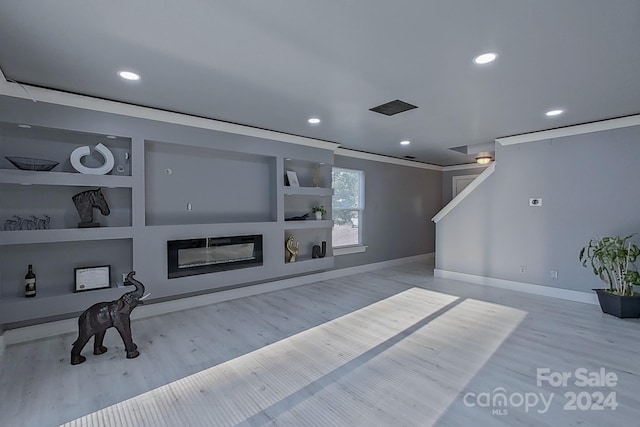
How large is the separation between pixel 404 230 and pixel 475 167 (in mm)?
2443

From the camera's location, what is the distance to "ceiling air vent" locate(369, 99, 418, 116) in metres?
3.46

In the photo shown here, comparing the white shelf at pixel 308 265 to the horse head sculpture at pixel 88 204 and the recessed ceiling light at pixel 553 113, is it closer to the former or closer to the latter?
the horse head sculpture at pixel 88 204

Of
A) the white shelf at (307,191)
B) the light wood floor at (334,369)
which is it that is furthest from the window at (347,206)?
the light wood floor at (334,369)

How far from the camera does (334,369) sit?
256 cm

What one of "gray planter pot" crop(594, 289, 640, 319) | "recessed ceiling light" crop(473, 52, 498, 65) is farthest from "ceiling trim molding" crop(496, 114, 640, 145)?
"recessed ceiling light" crop(473, 52, 498, 65)

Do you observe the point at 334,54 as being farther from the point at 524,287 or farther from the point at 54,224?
the point at 524,287

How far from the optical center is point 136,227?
358cm

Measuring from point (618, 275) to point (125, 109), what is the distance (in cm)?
626

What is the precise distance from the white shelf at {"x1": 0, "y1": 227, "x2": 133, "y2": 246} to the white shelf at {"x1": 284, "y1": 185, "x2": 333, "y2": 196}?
90.2 inches

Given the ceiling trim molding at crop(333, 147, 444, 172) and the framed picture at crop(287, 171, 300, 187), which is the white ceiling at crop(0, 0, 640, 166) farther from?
the ceiling trim molding at crop(333, 147, 444, 172)

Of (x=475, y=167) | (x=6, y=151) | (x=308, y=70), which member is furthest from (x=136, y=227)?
(x=475, y=167)

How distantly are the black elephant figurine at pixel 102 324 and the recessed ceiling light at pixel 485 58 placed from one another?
352 cm

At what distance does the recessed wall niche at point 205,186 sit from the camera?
3959 mm

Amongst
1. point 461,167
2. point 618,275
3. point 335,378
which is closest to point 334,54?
point 335,378
